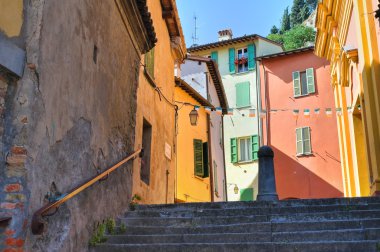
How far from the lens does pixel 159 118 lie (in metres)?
12.9

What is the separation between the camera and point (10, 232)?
4.20 metres

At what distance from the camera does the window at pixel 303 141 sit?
2494cm

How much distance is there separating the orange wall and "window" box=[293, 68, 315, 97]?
245mm

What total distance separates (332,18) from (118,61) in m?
10.3

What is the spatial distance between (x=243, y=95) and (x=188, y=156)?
34.1 feet

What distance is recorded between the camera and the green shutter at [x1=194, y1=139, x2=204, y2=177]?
19906 millimetres

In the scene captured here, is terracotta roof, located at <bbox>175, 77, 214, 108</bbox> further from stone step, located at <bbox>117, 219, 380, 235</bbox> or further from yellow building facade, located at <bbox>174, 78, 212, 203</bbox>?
stone step, located at <bbox>117, 219, 380, 235</bbox>

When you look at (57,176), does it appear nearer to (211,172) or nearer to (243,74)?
(211,172)

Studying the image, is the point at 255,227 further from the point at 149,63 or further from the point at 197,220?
the point at 149,63

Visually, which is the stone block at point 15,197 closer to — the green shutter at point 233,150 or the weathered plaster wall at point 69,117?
the weathered plaster wall at point 69,117

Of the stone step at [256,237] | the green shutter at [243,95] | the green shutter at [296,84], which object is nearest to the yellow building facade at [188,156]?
the green shutter at [296,84]

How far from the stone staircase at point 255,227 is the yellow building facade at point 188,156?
11325 mm

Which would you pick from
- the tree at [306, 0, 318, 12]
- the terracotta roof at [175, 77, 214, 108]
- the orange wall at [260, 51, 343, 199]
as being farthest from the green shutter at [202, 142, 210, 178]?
the tree at [306, 0, 318, 12]

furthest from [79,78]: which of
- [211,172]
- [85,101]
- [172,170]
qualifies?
[211,172]
